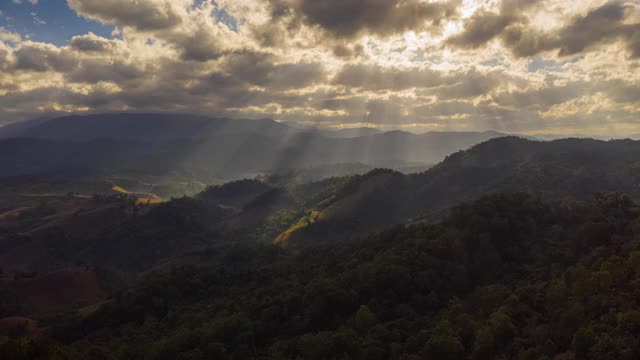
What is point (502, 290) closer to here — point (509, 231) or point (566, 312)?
point (566, 312)

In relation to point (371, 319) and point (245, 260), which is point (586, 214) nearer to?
point (371, 319)

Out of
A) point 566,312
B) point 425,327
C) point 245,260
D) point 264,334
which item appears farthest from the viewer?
point 245,260

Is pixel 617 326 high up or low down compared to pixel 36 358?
up

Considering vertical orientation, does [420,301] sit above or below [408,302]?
above

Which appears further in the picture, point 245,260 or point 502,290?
point 245,260

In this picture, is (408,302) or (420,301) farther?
(408,302)

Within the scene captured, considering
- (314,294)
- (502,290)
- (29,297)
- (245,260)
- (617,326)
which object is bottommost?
(29,297)

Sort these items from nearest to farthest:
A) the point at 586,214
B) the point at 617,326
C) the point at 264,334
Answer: the point at 617,326 < the point at 264,334 < the point at 586,214

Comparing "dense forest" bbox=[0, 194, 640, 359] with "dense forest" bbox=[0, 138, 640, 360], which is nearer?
"dense forest" bbox=[0, 194, 640, 359]

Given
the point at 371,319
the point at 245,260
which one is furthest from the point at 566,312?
the point at 245,260

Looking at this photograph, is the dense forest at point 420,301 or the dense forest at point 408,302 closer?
the dense forest at point 420,301
